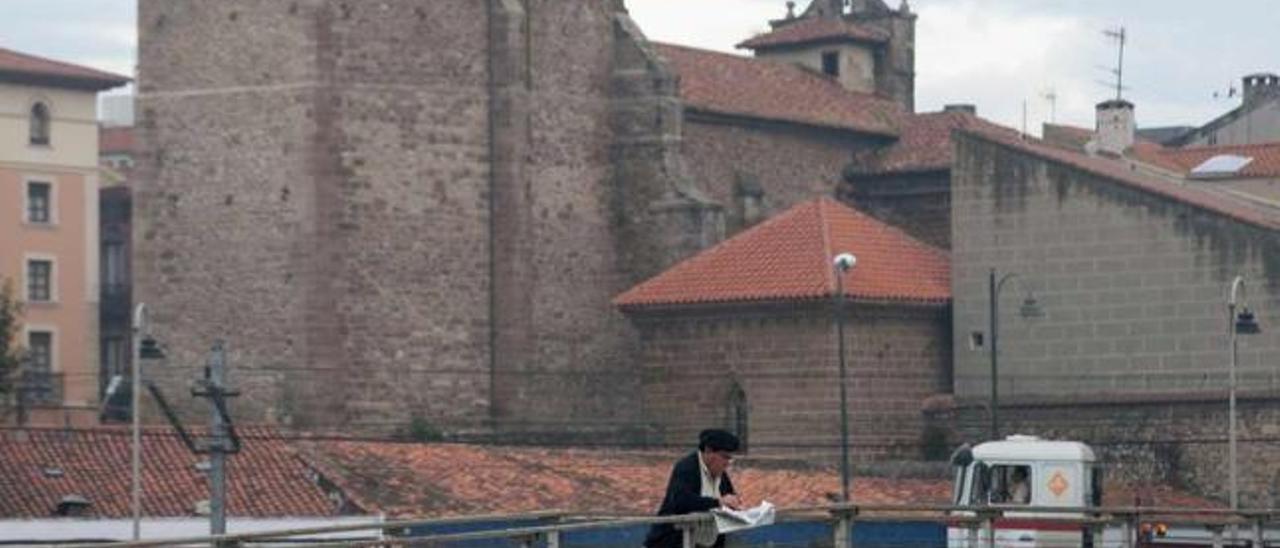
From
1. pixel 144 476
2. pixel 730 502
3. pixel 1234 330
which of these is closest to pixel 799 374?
pixel 1234 330

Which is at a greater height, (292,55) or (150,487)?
(292,55)

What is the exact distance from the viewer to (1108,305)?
79.8m

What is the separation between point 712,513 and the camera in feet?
102

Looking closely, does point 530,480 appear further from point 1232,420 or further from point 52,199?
point 52,199

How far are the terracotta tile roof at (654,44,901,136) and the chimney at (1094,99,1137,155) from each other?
874cm

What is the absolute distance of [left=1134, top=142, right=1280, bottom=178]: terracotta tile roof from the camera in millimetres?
98438

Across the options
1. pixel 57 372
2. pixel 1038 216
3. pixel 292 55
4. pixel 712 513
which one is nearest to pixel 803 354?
pixel 1038 216

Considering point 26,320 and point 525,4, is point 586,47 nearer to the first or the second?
point 525,4

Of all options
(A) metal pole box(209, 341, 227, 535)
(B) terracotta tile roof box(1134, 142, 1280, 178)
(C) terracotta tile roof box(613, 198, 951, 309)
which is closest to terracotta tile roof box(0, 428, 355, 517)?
(A) metal pole box(209, 341, 227, 535)

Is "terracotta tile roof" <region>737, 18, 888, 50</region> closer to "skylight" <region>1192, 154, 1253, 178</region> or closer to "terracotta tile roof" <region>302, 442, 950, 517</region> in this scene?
"skylight" <region>1192, 154, 1253, 178</region>

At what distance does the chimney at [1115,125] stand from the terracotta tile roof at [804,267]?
2171cm

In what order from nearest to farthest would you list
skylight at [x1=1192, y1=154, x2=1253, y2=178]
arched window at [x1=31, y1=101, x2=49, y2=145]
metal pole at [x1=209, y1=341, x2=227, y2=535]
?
metal pole at [x1=209, y1=341, x2=227, y2=535], skylight at [x1=1192, y1=154, x2=1253, y2=178], arched window at [x1=31, y1=101, x2=49, y2=145]

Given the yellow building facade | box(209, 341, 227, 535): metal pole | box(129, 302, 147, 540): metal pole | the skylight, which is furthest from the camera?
the yellow building facade

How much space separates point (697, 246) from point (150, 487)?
681 inches
